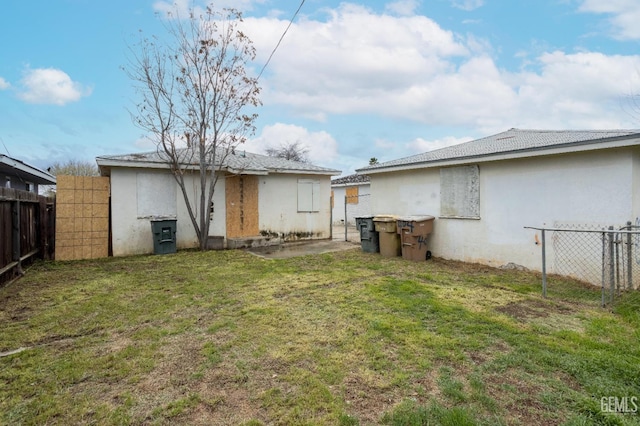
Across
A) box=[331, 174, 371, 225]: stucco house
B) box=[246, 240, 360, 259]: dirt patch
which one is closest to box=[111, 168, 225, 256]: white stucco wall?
box=[246, 240, 360, 259]: dirt patch

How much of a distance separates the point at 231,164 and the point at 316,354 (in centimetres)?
904

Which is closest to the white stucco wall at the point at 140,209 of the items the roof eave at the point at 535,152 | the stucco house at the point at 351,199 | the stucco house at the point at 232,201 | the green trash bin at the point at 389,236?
the stucco house at the point at 232,201

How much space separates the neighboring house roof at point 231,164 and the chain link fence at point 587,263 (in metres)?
7.84

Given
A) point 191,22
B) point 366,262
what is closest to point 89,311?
point 366,262

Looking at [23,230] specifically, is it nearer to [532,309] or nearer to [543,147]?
[532,309]

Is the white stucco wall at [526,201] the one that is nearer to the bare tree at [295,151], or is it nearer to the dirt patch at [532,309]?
the dirt patch at [532,309]

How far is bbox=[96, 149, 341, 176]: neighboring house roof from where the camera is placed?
362 inches

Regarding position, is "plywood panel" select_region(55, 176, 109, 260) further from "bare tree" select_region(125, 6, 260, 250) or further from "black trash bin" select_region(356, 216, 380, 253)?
"black trash bin" select_region(356, 216, 380, 253)

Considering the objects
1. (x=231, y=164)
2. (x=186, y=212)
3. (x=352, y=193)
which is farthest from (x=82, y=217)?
(x=352, y=193)

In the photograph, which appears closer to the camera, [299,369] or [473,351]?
[299,369]

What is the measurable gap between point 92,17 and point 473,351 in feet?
35.8

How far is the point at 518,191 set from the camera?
7.13m

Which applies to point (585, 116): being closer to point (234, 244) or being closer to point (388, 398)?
point (234, 244)

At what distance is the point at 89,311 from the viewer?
461 centimetres
